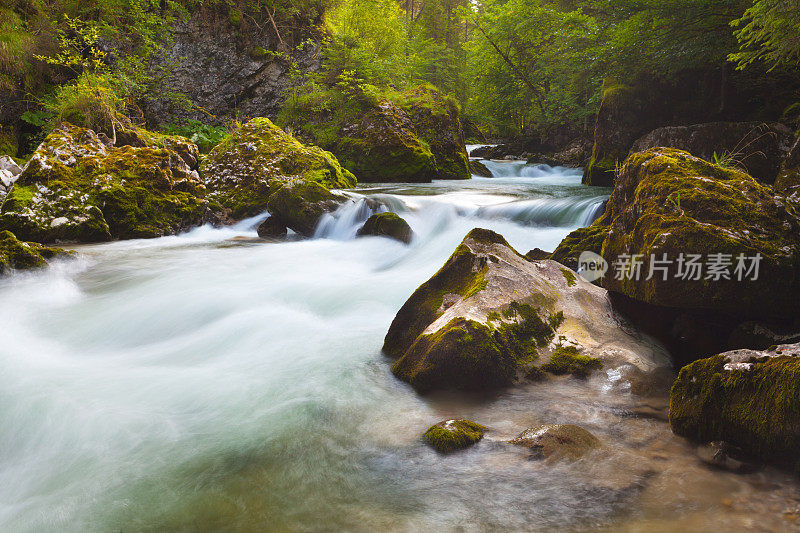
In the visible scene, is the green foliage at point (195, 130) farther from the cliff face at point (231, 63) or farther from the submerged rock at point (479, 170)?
the submerged rock at point (479, 170)

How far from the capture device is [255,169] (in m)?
10.8

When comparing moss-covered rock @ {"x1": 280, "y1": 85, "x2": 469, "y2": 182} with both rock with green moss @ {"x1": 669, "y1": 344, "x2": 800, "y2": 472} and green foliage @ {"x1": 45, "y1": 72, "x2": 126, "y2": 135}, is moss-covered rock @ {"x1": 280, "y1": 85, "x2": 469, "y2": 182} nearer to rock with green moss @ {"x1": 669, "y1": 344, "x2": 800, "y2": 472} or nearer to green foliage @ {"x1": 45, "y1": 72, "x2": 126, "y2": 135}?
green foliage @ {"x1": 45, "y1": 72, "x2": 126, "y2": 135}

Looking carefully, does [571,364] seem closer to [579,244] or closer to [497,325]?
[497,325]

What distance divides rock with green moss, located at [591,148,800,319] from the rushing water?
843mm

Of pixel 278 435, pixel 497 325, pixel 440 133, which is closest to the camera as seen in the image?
pixel 278 435

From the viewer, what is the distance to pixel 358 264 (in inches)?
297

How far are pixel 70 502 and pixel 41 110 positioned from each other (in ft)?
53.1

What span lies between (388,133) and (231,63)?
29.8 feet

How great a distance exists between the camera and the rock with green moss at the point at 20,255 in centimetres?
591

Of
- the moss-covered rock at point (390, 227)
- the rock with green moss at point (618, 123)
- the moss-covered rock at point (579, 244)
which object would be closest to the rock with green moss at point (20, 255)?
the moss-covered rock at point (390, 227)

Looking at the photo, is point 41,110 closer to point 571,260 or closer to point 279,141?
point 279,141

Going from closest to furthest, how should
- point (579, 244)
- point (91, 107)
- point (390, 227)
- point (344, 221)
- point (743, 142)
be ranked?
point (579, 244), point (390, 227), point (743, 142), point (344, 221), point (91, 107)

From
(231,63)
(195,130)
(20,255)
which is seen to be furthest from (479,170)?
(20,255)

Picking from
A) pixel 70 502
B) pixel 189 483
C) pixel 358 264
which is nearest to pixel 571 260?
pixel 358 264
